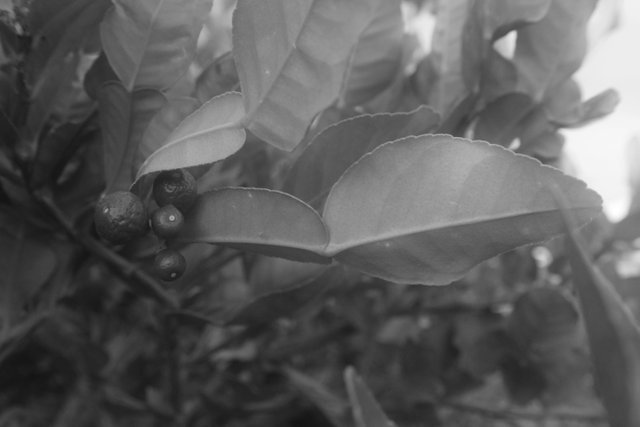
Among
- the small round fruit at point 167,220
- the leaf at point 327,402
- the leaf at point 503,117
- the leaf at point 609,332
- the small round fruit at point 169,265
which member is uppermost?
the leaf at point 609,332

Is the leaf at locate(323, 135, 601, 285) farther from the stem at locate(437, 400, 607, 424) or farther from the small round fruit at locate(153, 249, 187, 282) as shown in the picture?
the stem at locate(437, 400, 607, 424)

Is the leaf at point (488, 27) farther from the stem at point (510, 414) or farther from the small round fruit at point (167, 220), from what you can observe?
the stem at point (510, 414)

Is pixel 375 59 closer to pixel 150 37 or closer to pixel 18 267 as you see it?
pixel 150 37

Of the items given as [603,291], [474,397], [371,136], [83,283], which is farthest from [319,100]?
[474,397]

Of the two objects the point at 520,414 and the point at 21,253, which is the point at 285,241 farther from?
the point at 520,414

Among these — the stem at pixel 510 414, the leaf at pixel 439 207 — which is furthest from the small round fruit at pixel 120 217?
the stem at pixel 510 414

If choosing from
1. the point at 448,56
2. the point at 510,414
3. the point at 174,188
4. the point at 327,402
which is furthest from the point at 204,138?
the point at 510,414
